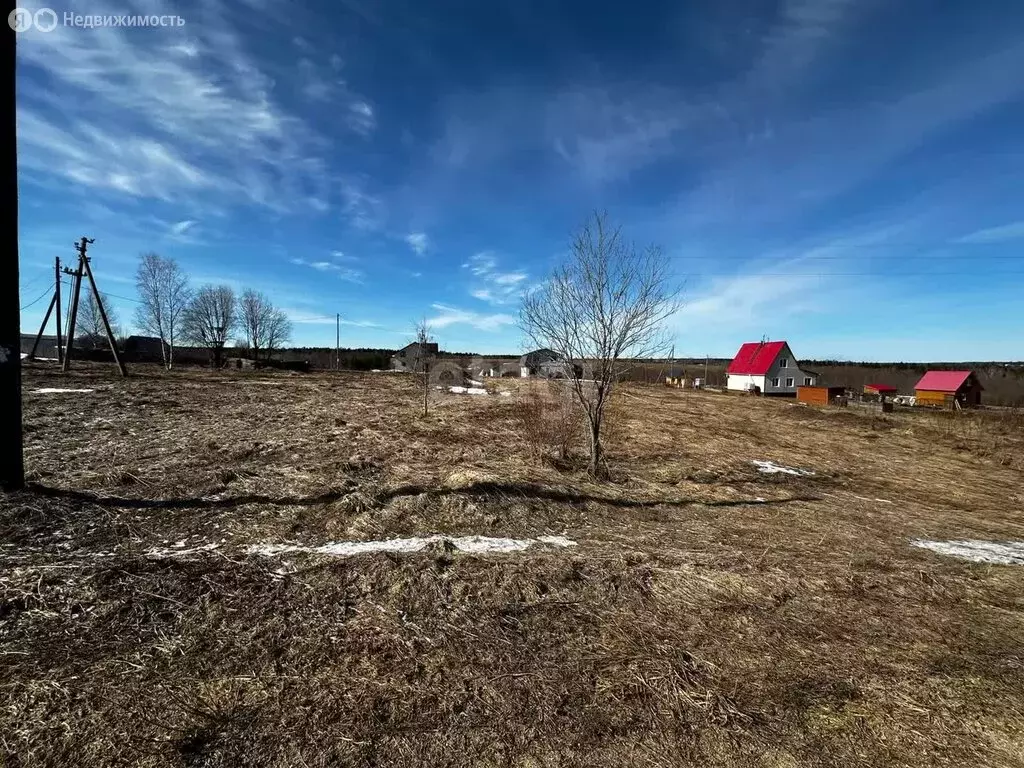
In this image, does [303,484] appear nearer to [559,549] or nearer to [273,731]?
[559,549]

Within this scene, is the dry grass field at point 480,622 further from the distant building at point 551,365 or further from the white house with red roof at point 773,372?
the white house with red roof at point 773,372

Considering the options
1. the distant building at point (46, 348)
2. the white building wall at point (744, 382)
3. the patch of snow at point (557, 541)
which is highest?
the distant building at point (46, 348)

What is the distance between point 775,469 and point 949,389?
34.6 m

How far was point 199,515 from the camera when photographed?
5.08 metres

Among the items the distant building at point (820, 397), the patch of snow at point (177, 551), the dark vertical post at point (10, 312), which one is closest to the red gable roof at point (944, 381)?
the distant building at point (820, 397)

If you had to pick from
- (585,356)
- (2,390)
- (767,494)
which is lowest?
(767,494)

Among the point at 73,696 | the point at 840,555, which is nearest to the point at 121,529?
the point at 73,696

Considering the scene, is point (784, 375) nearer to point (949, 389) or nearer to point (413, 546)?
point (949, 389)

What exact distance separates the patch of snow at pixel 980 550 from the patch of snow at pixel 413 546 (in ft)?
14.3

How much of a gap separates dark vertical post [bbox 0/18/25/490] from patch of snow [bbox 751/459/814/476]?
11.5 m

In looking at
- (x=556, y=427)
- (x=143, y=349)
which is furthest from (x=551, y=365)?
(x=143, y=349)

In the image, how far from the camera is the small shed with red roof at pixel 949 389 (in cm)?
3281

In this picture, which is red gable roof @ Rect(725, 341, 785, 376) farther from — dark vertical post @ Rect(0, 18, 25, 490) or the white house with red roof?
dark vertical post @ Rect(0, 18, 25, 490)

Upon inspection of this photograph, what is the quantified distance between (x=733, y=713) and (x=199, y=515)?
207 inches
